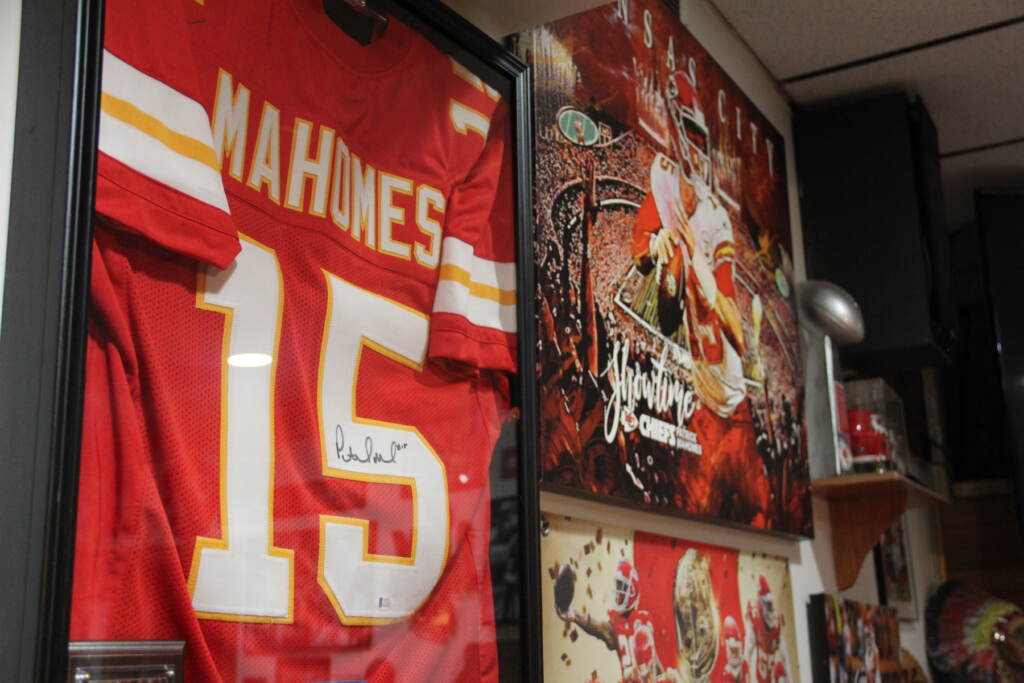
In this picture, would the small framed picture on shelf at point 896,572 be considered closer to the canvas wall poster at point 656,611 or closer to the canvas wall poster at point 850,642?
the canvas wall poster at point 850,642

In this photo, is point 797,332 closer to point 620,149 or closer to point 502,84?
point 620,149

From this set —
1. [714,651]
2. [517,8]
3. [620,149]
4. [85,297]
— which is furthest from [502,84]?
[714,651]

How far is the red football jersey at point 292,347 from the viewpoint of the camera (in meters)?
0.80

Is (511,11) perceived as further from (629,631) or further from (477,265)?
(629,631)

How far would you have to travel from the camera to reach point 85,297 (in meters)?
0.74

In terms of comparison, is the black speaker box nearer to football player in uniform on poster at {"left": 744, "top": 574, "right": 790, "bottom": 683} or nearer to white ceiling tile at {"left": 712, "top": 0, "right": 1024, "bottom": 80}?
white ceiling tile at {"left": 712, "top": 0, "right": 1024, "bottom": 80}

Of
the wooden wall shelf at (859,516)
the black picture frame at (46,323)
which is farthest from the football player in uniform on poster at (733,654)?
the black picture frame at (46,323)

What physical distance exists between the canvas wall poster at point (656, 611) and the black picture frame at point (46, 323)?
2.81 ft

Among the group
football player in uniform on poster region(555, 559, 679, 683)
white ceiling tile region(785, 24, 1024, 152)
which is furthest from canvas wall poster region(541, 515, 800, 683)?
white ceiling tile region(785, 24, 1024, 152)

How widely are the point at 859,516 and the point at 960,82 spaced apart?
1.23m

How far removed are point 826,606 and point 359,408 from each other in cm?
178

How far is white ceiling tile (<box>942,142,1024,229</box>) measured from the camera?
136 inches

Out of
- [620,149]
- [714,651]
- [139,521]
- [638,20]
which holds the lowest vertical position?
[714,651]
